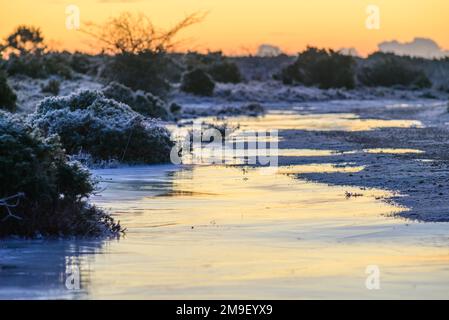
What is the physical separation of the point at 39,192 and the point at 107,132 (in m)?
11.5

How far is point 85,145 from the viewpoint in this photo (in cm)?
2488

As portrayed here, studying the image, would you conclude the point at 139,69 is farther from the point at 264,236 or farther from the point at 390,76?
the point at 390,76

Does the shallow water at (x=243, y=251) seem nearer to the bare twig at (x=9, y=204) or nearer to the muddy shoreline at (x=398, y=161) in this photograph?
the bare twig at (x=9, y=204)

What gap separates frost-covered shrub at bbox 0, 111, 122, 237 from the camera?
43.0 feet

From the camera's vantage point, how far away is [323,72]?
83.4 m

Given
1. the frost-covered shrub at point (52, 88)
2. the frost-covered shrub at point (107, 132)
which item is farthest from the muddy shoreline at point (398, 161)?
the frost-covered shrub at point (52, 88)

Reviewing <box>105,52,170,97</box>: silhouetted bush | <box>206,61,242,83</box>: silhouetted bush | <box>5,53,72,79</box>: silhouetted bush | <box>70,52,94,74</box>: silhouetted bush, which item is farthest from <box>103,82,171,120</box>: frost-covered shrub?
<box>206,61,242,83</box>: silhouetted bush

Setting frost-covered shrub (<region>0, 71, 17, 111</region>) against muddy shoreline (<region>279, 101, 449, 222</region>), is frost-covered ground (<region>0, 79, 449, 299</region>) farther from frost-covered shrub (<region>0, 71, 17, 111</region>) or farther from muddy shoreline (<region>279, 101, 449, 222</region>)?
frost-covered shrub (<region>0, 71, 17, 111</region>)

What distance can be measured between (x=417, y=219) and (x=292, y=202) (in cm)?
279

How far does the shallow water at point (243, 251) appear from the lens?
9.95 m

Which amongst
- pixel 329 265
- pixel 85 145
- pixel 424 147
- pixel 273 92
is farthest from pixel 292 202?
pixel 273 92

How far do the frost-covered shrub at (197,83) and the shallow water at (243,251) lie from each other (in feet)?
150

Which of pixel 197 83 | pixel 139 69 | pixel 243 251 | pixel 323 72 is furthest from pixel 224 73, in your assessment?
pixel 243 251
